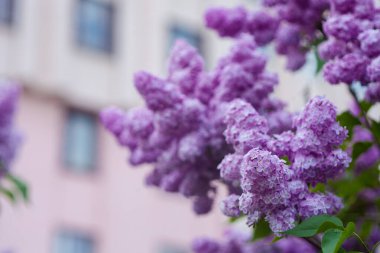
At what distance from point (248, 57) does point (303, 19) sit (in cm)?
20

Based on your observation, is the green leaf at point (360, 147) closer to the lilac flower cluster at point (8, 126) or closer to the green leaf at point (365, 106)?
the green leaf at point (365, 106)

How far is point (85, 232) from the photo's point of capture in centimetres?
1081

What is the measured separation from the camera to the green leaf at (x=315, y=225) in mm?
1086

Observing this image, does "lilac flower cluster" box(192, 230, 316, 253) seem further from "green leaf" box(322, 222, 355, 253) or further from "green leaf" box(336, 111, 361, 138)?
"green leaf" box(322, 222, 355, 253)

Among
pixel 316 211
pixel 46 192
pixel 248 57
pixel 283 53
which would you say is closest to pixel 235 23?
pixel 283 53

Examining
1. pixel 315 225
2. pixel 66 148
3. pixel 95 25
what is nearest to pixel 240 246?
pixel 315 225

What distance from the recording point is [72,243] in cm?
1068

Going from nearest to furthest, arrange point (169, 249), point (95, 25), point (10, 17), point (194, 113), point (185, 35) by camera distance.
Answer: point (194, 113)
point (10, 17)
point (169, 249)
point (95, 25)
point (185, 35)

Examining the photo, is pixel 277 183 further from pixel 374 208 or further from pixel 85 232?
pixel 85 232

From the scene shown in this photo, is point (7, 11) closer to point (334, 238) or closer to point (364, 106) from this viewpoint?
point (364, 106)

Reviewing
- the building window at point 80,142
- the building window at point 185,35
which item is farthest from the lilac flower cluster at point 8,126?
the building window at point 185,35

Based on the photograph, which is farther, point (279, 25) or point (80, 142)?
point (80, 142)

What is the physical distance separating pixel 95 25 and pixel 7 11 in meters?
1.55

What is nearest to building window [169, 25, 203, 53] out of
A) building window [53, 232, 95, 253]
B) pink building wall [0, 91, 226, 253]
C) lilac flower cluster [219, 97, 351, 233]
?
pink building wall [0, 91, 226, 253]
